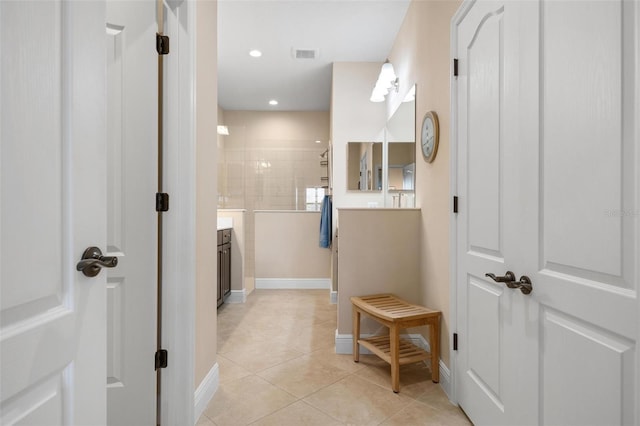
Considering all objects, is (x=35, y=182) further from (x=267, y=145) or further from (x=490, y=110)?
(x=267, y=145)

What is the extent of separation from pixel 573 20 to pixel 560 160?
1.38ft

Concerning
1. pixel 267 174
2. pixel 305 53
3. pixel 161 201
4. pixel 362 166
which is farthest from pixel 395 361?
pixel 267 174

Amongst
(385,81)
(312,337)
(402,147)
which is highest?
(385,81)

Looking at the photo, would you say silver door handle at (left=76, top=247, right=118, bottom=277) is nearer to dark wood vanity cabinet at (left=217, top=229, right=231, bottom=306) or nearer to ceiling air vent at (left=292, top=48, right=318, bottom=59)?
dark wood vanity cabinet at (left=217, top=229, right=231, bottom=306)

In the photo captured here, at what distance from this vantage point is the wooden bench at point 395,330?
2.00m

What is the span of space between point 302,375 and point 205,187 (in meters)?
1.36

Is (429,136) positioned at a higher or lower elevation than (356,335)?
higher

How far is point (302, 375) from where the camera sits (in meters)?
2.17

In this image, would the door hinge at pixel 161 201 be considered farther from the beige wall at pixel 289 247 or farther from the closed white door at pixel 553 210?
the beige wall at pixel 289 247

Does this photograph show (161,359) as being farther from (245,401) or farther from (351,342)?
(351,342)

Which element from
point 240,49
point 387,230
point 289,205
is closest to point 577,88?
point 387,230

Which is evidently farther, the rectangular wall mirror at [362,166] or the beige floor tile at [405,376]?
the rectangular wall mirror at [362,166]

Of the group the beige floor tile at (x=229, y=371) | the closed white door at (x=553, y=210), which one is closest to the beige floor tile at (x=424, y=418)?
the closed white door at (x=553, y=210)

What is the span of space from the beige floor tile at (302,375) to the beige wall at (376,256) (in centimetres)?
35
